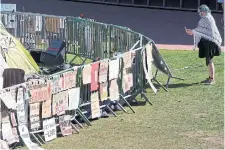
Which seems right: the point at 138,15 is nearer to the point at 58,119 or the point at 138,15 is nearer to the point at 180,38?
the point at 180,38

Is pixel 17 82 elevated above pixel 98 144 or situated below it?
above

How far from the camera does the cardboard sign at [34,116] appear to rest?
1106 centimetres

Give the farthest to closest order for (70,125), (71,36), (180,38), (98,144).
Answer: (180,38)
(71,36)
(70,125)
(98,144)

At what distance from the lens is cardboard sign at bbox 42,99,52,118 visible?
37.0 ft

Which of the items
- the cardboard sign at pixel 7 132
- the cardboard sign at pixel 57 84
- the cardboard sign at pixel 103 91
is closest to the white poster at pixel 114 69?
the cardboard sign at pixel 103 91

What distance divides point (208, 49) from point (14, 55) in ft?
13.7

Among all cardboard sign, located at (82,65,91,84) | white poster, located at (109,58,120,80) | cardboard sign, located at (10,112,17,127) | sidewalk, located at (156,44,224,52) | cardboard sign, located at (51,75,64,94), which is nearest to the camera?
cardboard sign, located at (10,112,17,127)

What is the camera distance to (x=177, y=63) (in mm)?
18766

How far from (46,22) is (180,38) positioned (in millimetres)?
6329

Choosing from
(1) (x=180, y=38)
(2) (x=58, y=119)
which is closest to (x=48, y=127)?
(2) (x=58, y=119)

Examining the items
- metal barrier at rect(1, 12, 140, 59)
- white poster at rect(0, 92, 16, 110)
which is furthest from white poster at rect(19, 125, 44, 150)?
metal barrier at rect(1, 12, 140, 59)

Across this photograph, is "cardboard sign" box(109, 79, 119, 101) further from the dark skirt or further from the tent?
the dark skirt

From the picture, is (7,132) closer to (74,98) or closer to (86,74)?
(74,98)

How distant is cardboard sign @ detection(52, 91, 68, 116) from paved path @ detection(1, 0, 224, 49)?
1134cm
